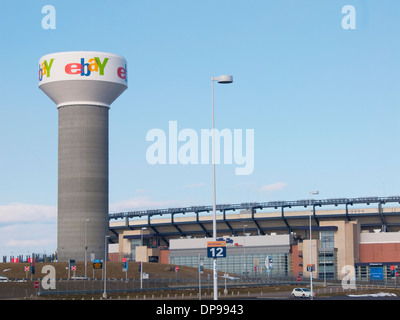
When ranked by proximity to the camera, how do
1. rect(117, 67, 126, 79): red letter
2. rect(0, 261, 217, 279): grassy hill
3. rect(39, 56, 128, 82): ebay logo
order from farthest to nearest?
rect(117, 67, 126, 79): red letter, rect(39, 56, 128, 82): ebay logo, rect(0, 261, 217, 279): grassy hill

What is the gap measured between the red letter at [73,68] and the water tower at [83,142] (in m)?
0.86

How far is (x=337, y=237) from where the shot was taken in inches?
6181

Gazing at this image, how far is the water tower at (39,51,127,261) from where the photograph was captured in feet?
458

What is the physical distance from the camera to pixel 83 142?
474ft

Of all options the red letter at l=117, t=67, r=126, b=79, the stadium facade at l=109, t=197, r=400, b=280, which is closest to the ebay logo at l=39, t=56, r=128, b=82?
the red letter at l=117, t=67, r=126, b=79

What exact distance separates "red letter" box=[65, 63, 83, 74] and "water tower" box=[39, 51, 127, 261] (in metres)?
0.86

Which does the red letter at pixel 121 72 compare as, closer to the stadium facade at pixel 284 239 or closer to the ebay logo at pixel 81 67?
the ebay logo at pixel 81 67

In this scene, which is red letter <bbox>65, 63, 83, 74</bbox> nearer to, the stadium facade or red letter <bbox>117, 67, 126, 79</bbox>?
red letter <bbox>117, 67, 126, 79</bbox>

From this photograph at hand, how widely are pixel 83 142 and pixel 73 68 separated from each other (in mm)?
15879

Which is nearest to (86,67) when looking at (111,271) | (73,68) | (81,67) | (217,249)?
(81,67)

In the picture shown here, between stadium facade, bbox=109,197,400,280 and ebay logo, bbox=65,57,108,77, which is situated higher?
ebay logo, bbox=65,57,108,77

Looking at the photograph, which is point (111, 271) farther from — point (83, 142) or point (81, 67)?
point (81, 67)
